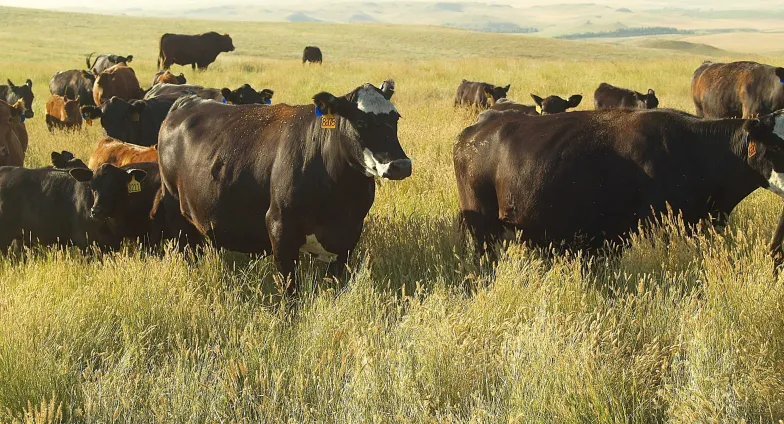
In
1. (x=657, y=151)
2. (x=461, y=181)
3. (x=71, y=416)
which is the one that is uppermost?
(x=657, y=151)

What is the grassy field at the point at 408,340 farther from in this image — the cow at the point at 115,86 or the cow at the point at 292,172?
the cow at the point at 115,86

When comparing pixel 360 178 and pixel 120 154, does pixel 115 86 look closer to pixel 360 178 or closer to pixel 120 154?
pixel 120 154

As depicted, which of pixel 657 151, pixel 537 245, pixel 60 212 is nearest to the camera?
pixel 657 151

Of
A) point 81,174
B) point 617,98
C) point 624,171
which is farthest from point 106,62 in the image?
point 624,171

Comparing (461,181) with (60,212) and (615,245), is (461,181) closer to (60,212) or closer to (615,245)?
(615,245)

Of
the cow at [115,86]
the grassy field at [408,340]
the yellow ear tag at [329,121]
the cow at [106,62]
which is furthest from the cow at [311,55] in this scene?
the yellow ear tag at [329,121]

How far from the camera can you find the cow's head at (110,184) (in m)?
6.76

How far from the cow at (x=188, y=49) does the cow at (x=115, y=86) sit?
1643cm

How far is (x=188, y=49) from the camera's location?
113 feet

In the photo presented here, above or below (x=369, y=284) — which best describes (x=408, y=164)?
above

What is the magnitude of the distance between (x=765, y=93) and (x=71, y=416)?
13.6 m

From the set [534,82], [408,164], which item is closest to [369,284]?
[408,164]

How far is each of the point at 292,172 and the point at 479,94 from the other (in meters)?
12.0

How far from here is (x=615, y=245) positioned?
5766 millimetres
